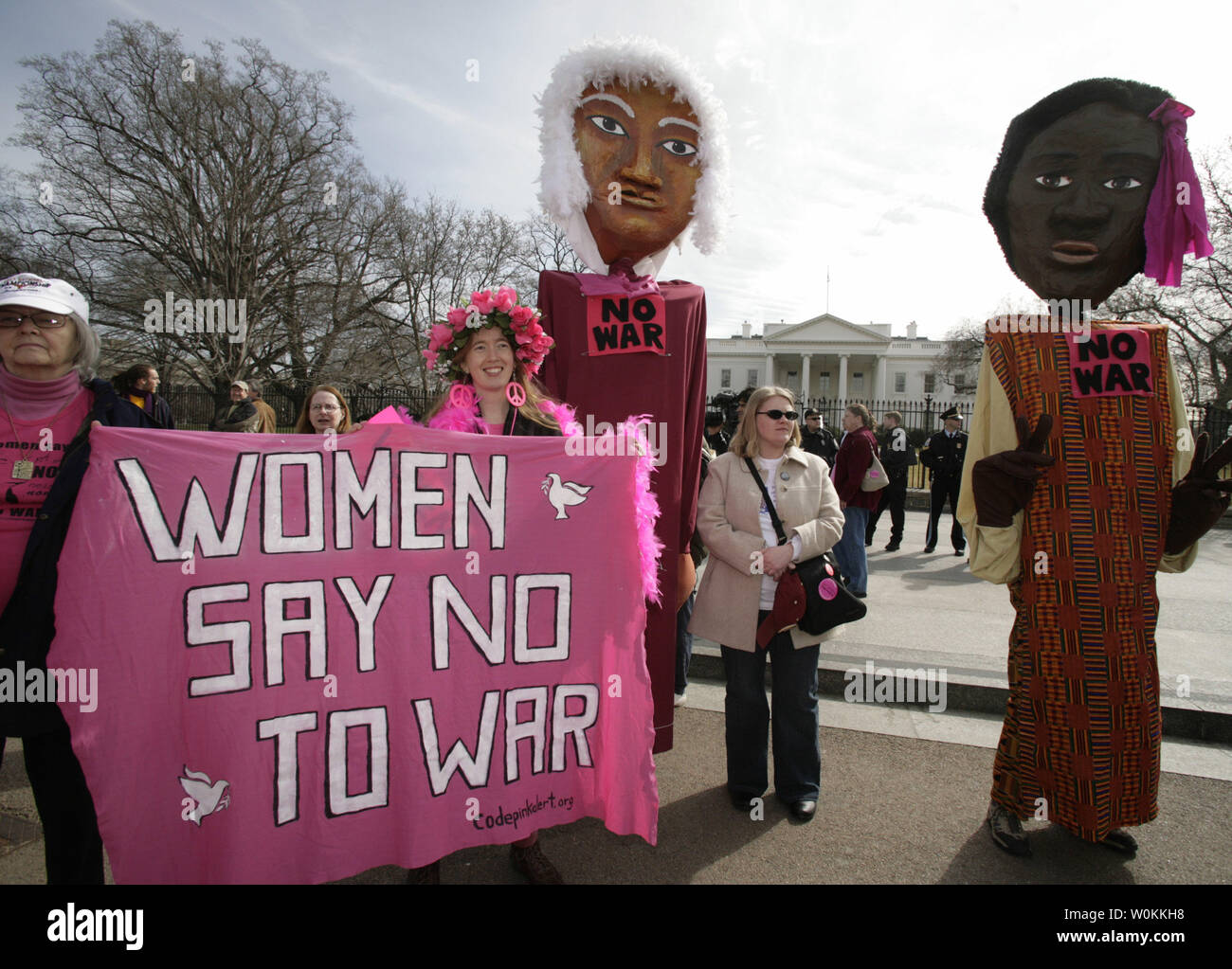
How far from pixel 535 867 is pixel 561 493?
1.36 metres

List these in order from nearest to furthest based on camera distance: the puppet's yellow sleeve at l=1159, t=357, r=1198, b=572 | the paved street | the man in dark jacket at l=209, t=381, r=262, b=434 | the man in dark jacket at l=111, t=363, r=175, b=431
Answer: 1. the paved street
2. the puppet's yellow sleeve at l=1159, t=357, r=1198, b=572
3. the man in dark jacket at l=111, t=363, r=175, b=431
4. the man in dark jacket at l=209, t=381, r=262, b=434

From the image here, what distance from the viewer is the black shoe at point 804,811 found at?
2.81 m

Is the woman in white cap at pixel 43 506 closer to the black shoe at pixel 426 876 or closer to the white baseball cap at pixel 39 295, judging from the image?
the white baseball cap at pixel 39 295

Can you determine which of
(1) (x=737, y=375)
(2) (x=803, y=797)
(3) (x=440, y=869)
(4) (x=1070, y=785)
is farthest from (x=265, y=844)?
(1) (x=737, y=375)

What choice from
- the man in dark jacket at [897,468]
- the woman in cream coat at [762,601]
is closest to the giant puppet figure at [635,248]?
the woman in cream coat at [762,601]

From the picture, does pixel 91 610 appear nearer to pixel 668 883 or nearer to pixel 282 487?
pixel 282 487

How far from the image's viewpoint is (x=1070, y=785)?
2.45 metres

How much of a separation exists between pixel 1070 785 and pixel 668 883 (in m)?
1.52

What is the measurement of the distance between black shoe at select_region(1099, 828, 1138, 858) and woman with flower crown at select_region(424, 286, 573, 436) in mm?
2683

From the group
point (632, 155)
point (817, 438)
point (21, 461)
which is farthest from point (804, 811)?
point (817, 438)

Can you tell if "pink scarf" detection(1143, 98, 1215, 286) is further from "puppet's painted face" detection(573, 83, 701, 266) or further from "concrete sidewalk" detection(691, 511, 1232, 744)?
"concrete sidewalk" detection(691, 511, 1232, 744)

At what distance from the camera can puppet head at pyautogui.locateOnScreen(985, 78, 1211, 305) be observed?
8.39 ft

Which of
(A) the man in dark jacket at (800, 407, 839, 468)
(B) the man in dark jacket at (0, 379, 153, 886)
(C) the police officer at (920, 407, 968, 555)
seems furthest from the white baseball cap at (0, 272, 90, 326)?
(C) the police officer at (920, 407, 968, 555)

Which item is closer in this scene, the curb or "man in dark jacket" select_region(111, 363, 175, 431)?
the curb
